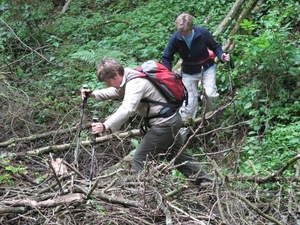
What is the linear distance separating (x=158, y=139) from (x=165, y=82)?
0.61 meters

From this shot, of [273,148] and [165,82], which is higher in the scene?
[165,82]

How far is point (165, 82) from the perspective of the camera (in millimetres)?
4645

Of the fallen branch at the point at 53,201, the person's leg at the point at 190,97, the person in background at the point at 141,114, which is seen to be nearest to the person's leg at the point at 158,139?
the person in background at the point at 141,114

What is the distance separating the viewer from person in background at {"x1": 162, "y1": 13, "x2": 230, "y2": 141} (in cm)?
616

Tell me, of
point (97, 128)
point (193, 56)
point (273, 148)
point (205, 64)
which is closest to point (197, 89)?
point (205, 64)

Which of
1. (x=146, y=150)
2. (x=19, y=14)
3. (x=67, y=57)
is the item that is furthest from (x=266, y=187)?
(x=19, y=14)

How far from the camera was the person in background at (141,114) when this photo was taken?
433 cm

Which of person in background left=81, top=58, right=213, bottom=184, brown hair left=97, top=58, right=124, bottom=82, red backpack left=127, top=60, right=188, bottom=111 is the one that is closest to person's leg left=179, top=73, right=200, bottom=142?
person in background left=81, top=58, right=213, bottom=184

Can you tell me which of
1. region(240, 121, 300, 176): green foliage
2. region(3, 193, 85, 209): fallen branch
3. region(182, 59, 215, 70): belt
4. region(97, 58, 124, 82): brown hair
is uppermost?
region(97, 58, 124, 82): brown hair

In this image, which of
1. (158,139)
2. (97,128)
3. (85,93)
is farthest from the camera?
(85,93)

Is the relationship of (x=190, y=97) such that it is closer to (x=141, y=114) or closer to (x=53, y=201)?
(x=141, y=114)

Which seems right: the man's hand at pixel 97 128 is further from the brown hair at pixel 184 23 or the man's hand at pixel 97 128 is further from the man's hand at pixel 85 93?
the brown hair at pixel 184 23

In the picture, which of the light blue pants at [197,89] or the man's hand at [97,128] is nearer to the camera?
the man's hand at [97,128]

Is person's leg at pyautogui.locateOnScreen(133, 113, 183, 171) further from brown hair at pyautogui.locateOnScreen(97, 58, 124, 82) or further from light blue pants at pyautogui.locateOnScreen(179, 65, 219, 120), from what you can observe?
light blue pants at pyautogui.locateOnScreen(179, 65, 219, 120)
